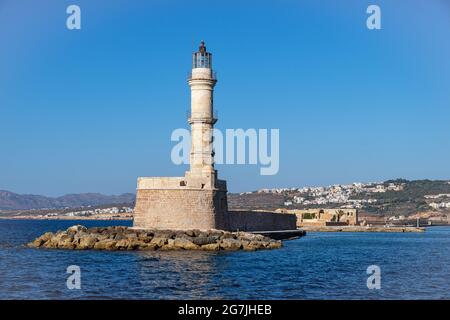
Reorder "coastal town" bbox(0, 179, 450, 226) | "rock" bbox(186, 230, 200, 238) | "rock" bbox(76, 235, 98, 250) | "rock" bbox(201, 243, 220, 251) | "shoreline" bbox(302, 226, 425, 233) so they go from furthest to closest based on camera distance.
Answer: "coastal town" bbox(0, 179, 450, 226)
"shoreline" bbox(302, 226, 425, 233)
"rock" bbox(76, 235, 98, 250)
"rock" bbox(186, 230, 200, 238)
"rock" bbox(201, 243, 220, 251)

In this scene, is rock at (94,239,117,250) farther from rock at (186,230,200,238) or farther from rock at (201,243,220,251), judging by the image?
rock at (201,243,220,251)

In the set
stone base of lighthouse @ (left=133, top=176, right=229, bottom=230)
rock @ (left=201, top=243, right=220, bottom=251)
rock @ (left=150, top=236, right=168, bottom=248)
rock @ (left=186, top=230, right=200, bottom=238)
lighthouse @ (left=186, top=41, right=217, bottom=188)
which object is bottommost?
rock @ (left=201, top=243, right=220, bottom=251)

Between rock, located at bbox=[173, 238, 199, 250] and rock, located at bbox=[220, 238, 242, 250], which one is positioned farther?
rock, located at bbox=[220, 238, 242, 250]

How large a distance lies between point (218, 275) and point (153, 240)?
28.6 ft

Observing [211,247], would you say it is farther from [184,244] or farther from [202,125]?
[202,125]

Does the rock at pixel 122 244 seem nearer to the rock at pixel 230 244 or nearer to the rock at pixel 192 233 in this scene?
the rock at pixel 192 233

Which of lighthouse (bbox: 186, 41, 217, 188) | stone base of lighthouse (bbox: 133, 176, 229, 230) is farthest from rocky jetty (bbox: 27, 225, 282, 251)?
lighthouse (bbox: 186, 41, 217, 188)

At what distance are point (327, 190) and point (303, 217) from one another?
70499 millimetres

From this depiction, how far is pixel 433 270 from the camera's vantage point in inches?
948

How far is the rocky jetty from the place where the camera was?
95.5ft

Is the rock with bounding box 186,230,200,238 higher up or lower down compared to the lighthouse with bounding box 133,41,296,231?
lower down
